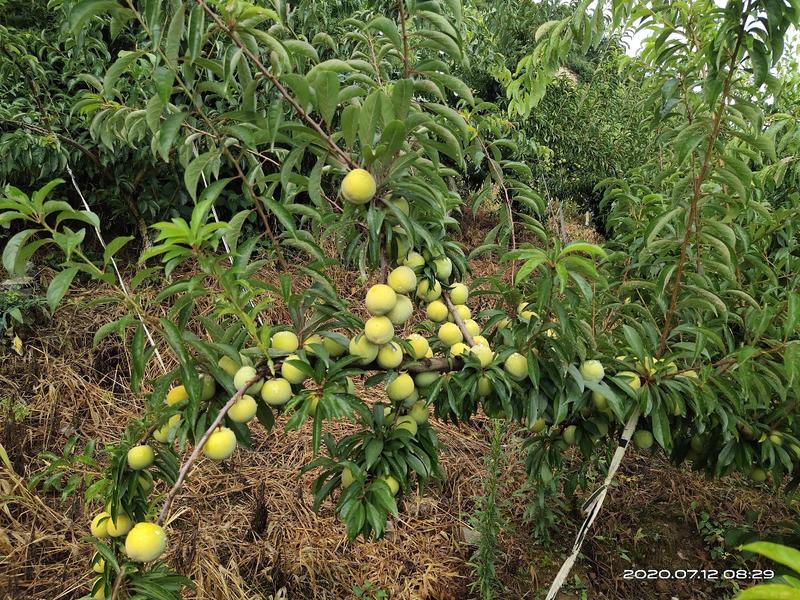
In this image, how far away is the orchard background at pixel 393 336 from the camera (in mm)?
934

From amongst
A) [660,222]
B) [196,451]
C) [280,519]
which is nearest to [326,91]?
[196,451]

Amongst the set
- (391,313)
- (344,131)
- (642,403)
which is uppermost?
(344,131)

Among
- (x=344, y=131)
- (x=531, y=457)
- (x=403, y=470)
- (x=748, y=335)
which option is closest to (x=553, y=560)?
(x=531, y=457)

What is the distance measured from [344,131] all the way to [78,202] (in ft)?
10.9

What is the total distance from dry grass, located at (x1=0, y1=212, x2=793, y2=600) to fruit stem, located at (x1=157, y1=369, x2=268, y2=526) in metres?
1.12

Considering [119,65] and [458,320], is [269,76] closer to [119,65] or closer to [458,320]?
[119,65]

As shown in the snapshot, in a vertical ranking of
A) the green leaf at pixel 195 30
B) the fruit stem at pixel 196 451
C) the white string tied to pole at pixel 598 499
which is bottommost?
the white string tied to pole at pixel 598 499

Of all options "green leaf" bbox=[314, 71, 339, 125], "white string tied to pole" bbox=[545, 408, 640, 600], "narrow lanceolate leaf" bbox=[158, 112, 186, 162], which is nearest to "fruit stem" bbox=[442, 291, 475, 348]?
"white string tied to pole" bbox=[545, 408, 640, 600]

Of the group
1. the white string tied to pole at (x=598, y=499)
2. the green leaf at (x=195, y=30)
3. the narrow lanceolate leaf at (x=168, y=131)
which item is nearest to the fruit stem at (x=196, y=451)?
the narrow lanceolate leaf at (x=168, y=131)

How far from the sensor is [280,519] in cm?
235

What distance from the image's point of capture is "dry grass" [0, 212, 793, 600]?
2008 mm

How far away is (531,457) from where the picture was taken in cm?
163

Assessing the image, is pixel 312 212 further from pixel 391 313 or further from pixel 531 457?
pixel 531 457

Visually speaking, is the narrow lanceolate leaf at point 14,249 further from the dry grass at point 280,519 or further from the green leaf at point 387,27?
the dry grass at point 280,519
